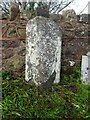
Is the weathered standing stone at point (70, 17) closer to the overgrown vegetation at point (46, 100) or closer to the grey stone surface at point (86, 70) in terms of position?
the grey stone surface at point (86, 70)

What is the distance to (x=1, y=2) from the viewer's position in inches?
85.7

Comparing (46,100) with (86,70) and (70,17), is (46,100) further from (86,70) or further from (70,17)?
(70,17)

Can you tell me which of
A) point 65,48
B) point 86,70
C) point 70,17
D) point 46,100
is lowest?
point 46,100

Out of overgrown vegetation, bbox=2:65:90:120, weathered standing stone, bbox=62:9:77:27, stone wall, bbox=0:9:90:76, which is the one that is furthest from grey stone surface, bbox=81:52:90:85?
weathered standing stone, bbox=62:9:77:27

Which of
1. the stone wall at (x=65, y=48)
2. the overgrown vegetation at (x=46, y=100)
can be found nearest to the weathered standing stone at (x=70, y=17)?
the stone wall at (x=65, y=48)

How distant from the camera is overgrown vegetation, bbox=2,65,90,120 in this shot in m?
1.72

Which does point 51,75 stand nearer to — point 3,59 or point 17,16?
point 3,59

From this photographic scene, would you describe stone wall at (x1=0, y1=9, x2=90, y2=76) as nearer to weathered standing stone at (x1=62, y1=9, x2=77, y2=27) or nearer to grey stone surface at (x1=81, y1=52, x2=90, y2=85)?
weathered standing stone at (x1=62, y1=9, x2=77, y2=27)

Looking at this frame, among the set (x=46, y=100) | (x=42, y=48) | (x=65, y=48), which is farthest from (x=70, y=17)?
(x=46, y=100)

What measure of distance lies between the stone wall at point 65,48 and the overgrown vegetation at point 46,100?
144 mm

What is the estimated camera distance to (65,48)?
2.26m

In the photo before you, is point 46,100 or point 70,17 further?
point 70,17

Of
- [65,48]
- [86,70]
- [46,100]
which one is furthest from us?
[65,48]

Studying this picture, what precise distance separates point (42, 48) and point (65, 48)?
0.38 metres
